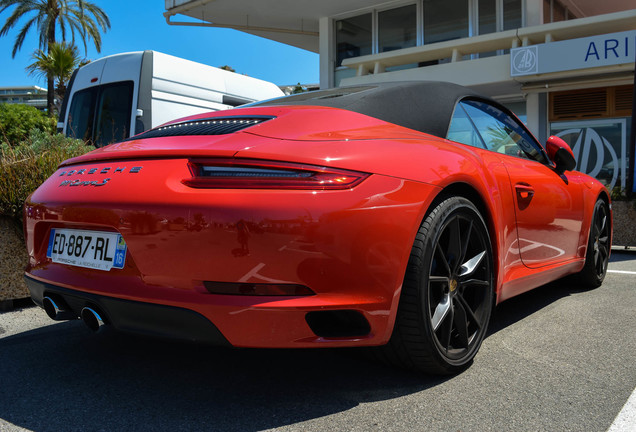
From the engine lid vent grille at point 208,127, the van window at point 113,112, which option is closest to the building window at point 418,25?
the van window at point 113,112

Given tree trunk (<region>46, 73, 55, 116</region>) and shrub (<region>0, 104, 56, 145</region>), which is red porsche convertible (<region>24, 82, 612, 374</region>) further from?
tree trunk (<region>46, 73, 55, 116</region>)

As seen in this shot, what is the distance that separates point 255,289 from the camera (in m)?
1.85

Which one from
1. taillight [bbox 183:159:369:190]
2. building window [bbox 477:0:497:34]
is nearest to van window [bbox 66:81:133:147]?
taillight [bbox 183:159:369:190]

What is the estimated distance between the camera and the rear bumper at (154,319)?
1874 mm

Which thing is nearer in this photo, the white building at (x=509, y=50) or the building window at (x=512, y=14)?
the white building at (x=509, y=50)

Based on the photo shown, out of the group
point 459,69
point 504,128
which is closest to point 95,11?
point 459,69

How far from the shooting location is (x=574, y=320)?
11.1 ft

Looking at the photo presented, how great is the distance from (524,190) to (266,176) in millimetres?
1656

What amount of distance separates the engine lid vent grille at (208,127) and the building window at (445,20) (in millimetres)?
12999

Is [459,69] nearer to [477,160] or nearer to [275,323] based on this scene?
[477,160]

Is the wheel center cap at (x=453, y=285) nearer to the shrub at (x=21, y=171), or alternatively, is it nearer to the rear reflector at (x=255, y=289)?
the rear reflector at (x=255, y=289)

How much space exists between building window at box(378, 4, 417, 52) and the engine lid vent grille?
44.2 feet

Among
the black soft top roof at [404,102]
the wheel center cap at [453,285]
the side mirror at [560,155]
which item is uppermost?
the black soft top roof at [404,102]

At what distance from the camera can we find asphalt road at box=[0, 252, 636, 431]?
1.93 meters
